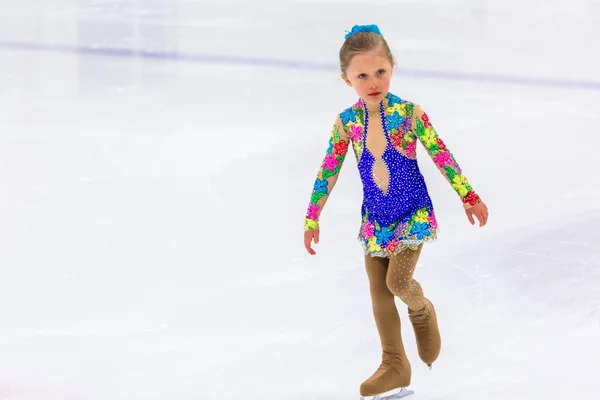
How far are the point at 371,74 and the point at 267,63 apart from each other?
4.60 m

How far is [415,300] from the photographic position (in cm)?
290

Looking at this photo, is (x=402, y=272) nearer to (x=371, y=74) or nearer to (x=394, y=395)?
(x=394, y=395)

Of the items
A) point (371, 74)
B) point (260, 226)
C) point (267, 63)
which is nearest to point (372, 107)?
point (371, 74)

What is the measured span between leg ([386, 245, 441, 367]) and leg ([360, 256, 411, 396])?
6 cm

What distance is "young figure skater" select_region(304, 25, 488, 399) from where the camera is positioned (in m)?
2.74

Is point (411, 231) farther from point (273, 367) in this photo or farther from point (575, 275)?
point (575, 275)

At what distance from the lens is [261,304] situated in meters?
3.50

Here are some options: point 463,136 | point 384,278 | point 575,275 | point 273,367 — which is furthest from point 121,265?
point 463,136

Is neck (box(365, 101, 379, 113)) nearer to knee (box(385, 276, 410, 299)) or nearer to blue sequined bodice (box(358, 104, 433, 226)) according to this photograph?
blue sequined bodice (box(358, 104, 433, 226))

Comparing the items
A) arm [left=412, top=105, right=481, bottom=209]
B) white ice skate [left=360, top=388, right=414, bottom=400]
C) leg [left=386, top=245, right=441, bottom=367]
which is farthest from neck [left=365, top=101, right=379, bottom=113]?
white ice skate [left=360, top=388, right=414, bottom=400]

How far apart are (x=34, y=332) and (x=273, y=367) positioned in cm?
81

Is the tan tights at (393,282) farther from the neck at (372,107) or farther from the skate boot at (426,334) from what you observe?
the neck at (372,107)

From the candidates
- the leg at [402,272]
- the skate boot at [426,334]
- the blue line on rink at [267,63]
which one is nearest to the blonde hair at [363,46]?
the leg at [402,272]

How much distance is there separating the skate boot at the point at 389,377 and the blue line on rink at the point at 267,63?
3840 millimetres
